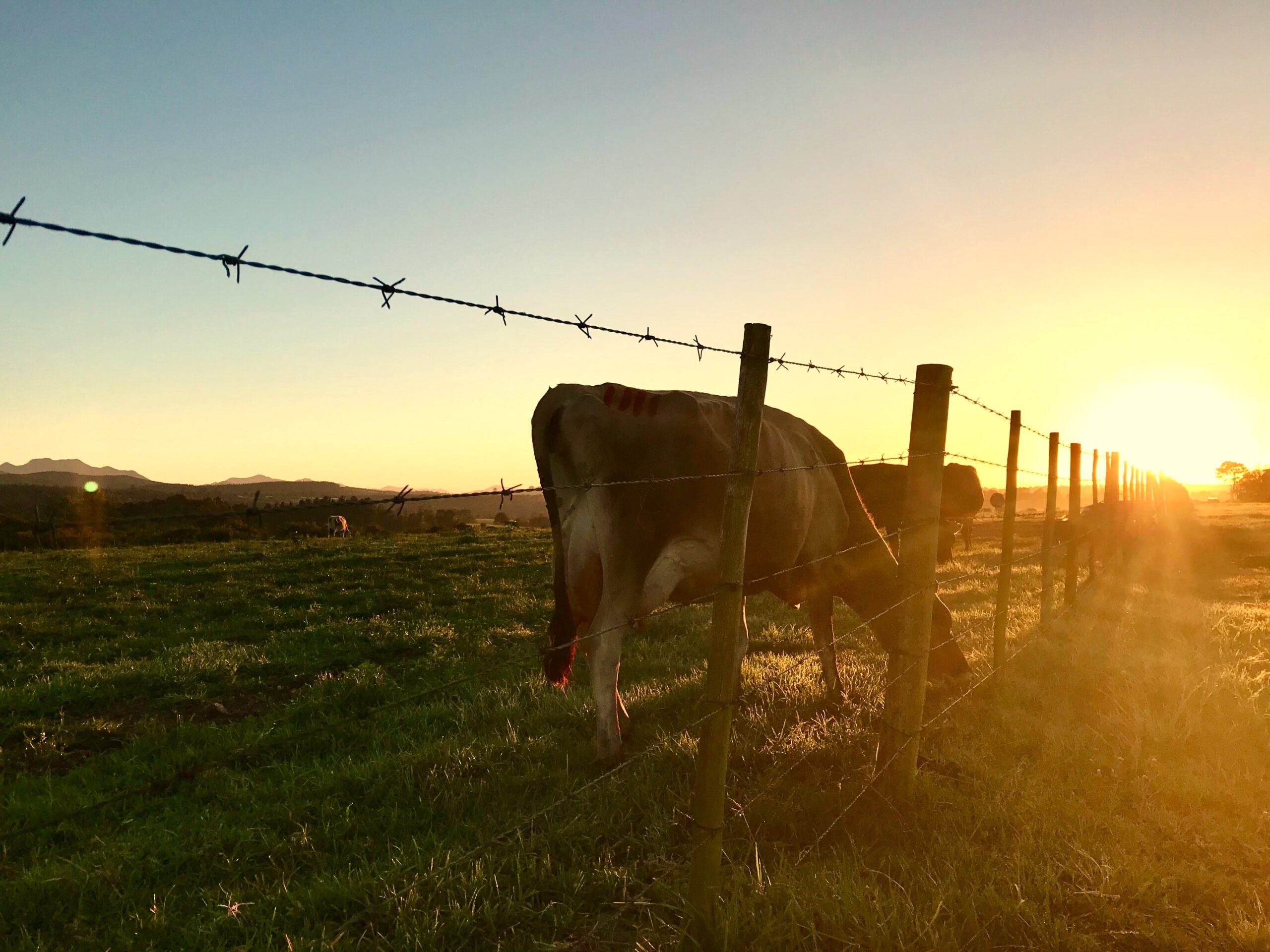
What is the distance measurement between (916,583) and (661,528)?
170 centimetres

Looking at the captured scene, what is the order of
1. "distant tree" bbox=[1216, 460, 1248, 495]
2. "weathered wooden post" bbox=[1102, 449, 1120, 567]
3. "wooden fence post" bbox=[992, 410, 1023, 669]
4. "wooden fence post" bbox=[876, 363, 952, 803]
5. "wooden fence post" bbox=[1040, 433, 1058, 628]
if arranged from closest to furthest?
"wooden fence post" bbox=[876, 363, 952, 803] → "wooden fence post" bbox=[992, 410, 1023, 669] → "wooden fence post" bbox=[1040, 433, 1058, 628] → "weathered wooden post" bbox=[1102, 449, 1120, 567] → "distant tree" bbox=[1216, 460, 1248, 495]

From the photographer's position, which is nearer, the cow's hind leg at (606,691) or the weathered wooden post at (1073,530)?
the cow's hind leg at (606,691)

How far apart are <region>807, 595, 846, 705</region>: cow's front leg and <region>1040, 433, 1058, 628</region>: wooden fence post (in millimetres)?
3147

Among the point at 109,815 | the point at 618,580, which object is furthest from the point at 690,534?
the point at 109,815

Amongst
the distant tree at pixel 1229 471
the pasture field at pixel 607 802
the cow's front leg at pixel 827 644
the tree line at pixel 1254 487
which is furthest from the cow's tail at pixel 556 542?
→ the distant tree at pixel 1229 471

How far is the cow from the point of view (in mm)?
9953

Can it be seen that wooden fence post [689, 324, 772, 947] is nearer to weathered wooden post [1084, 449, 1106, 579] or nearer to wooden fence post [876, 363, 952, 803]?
wooden fence post [876, 363, 952, 803]

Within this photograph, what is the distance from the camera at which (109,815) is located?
424cm

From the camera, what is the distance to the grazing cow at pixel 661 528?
15.3 ft

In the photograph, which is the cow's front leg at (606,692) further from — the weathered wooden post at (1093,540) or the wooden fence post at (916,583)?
the weathered wooden post at (1093,540)

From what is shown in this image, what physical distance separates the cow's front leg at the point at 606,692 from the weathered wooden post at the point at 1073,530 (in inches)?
294

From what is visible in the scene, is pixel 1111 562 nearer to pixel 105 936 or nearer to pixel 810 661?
pixel 810 661

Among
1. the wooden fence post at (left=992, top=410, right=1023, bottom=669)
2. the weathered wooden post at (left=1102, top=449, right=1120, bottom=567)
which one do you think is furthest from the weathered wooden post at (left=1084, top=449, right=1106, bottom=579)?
the wooden fence post at (left=992, top=410, right=1023, bottom=669)

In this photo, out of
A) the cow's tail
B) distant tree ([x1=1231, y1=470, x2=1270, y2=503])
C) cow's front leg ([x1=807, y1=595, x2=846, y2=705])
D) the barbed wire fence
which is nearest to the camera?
the barbed wire fence
